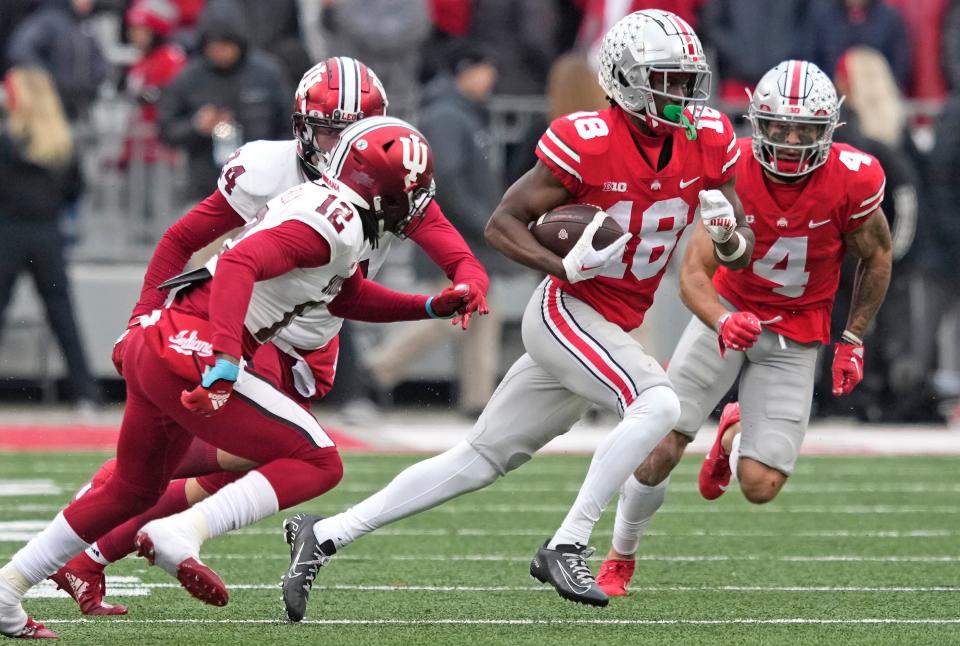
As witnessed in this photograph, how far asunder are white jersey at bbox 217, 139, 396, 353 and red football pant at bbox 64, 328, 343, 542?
652mm

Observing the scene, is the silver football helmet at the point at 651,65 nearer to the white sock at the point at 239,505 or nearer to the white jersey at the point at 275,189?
Result: the white jersey at the point at 275,189

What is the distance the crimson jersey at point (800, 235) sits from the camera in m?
6.48

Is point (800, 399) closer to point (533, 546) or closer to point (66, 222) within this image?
point (533, 546)

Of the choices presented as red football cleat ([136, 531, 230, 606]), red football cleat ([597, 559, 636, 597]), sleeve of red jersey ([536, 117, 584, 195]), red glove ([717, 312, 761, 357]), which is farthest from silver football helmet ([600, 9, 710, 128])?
red football cleat ([136, 531, 230, 606])

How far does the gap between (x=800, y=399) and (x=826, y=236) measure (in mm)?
549

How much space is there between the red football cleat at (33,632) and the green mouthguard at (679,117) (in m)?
2.32

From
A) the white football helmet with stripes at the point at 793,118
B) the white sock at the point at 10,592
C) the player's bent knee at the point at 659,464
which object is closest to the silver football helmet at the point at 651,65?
the white football helmet with stripes at the point at 793,118

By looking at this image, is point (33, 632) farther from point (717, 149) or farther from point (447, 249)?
point (717, 149)

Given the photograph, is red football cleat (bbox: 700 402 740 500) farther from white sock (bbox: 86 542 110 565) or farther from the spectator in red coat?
the spectator in red coat

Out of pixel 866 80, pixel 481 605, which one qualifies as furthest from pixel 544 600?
pixel 866 80

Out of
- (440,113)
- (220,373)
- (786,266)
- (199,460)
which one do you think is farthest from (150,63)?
(220,373)

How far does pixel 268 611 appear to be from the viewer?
225 inches

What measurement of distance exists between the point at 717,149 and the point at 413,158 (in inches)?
49.7

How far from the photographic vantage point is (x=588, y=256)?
5.72 metres
